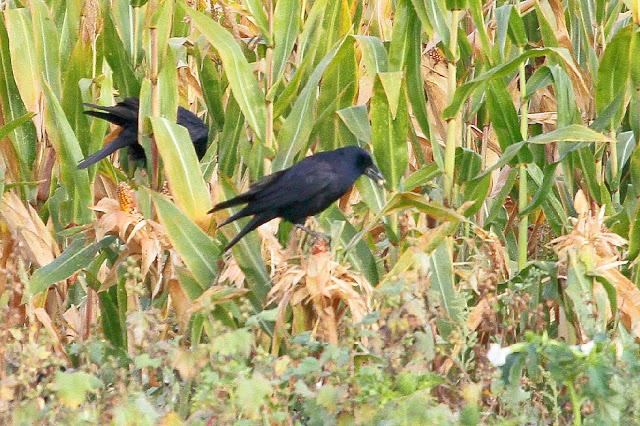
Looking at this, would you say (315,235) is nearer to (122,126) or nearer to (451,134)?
(451,134)

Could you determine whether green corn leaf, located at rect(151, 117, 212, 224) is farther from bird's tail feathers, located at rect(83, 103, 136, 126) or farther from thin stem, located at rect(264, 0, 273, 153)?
bird's tail feathers, located at rect(83, 103, 136, 126)

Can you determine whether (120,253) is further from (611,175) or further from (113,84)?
(611,175)

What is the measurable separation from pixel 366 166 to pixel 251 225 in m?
0.54

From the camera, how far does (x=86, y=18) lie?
17.2ft

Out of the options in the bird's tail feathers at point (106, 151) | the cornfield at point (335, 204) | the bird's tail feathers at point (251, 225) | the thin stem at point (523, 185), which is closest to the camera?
the cornfield at point (335, 204)

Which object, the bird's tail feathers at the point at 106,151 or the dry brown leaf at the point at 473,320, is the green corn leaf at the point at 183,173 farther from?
the dry brown leaf at the point at 473,320

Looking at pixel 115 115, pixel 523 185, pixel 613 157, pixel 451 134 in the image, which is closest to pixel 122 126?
pixel 115 115

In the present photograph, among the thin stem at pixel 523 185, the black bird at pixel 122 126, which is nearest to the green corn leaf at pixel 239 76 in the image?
the black bird at pixel 122 126

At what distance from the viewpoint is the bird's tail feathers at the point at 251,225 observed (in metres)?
4.39

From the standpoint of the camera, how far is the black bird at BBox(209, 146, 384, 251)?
4.43 meters

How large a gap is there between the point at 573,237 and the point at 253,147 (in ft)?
3.93

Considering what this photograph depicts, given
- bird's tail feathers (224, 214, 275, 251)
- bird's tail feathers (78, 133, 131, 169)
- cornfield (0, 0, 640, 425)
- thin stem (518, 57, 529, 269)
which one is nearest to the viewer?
cornfield (0, 0, 640, 425)

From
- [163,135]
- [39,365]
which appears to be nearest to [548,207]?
[163,135]

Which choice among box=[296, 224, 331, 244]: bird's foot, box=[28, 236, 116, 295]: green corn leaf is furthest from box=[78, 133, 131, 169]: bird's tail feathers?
box=[296, 224, 331, 244]: bird's foot
